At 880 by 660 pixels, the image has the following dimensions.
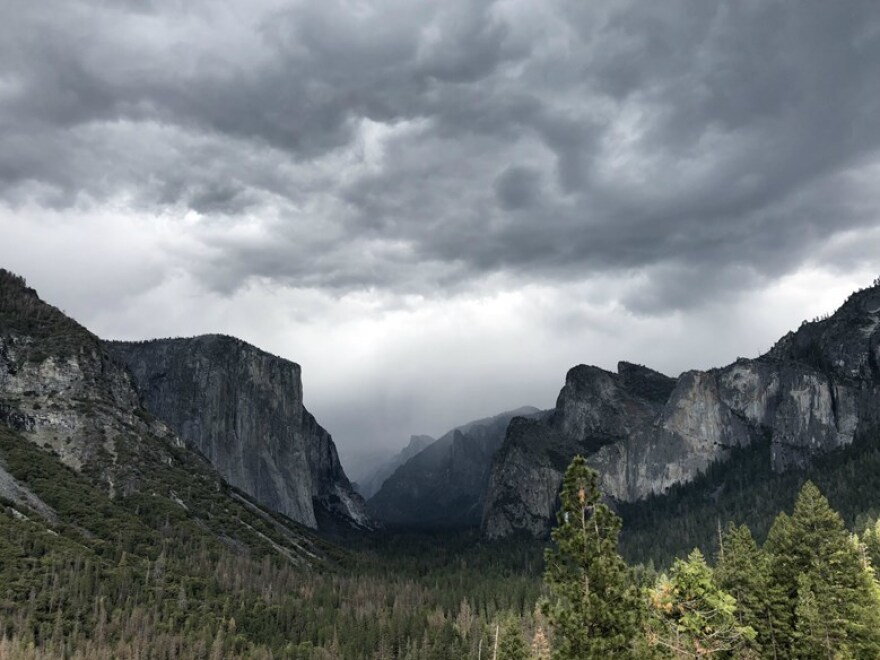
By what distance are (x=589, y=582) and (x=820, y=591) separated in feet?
115

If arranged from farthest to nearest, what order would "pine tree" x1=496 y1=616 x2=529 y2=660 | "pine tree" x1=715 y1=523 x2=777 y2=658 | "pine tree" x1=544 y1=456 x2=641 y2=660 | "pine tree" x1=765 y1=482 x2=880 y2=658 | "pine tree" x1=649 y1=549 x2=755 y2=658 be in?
"pine tree" x1=496 y1=616 x2=529 y2=660
"pine tree" x1=715 y1=523 x2=777 y2=658
"pine tree" x1=765 y1=482 x2=880 y2=658
"pine tree" x1=649 y1=549 x2=755 y2=658
"pine tree" x1=544 y1=456 x2=641 y2=660

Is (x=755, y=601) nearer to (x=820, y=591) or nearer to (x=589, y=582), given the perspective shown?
(x=820, y=591)

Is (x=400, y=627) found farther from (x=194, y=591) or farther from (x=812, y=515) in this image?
(x=812, y=515)

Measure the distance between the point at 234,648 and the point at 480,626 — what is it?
196ft

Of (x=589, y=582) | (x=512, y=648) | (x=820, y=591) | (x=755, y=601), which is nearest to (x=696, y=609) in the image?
(x=589, y=582)

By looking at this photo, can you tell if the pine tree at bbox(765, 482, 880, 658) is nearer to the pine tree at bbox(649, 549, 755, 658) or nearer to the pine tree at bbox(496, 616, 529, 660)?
the pine tree at bbox(649, 549, 755, 658)

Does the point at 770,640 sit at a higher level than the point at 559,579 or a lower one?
lower

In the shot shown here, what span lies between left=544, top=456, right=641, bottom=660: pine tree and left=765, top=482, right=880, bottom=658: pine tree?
31.5 m

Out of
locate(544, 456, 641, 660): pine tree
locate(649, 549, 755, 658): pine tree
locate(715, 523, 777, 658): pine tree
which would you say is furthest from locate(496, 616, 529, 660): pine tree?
locate(544, 456, 641, 660): pine tree

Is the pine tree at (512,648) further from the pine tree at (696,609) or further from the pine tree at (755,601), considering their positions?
the pine tree at (696,609)

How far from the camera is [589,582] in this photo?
36.9 meters

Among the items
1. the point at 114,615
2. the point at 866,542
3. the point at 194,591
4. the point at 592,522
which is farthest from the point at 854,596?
the point at 194,591

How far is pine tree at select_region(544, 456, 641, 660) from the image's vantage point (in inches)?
1404

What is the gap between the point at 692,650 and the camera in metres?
43.8
